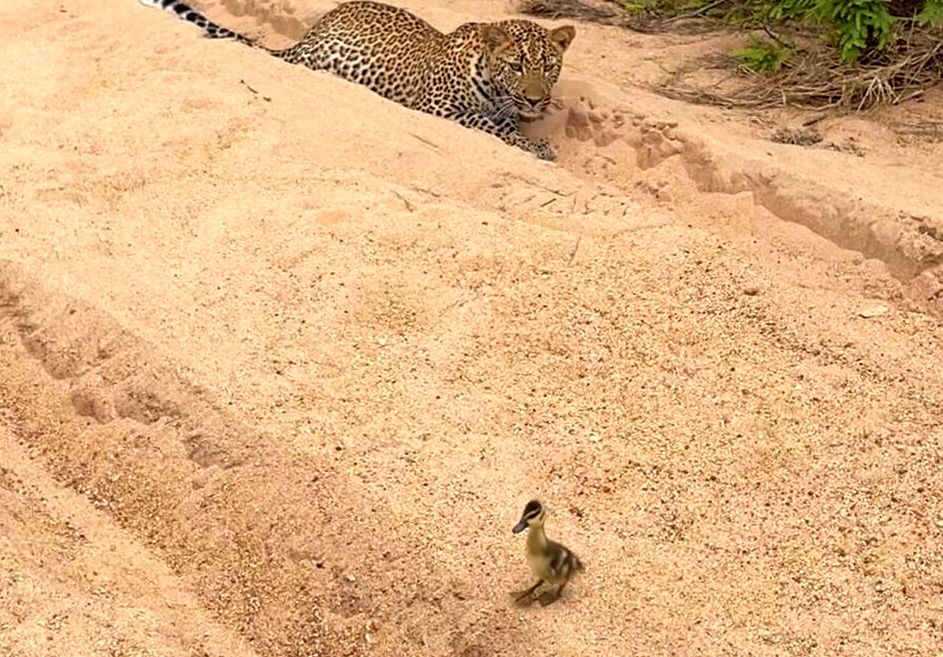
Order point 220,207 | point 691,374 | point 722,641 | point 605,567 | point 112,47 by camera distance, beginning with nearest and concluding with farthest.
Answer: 1. point 722,641
2. point 605,567
3. point 691,374
4. point 220,207
5. point 112,47

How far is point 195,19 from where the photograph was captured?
1000cm

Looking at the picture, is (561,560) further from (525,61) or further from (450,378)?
(525,61)

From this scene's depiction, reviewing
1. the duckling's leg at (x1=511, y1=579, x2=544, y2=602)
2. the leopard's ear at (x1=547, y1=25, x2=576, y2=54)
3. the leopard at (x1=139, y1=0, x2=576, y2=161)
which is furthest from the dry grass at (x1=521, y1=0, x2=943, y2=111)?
the duckling's leg at (x1=511, y1=579, x2=544, y2=602)

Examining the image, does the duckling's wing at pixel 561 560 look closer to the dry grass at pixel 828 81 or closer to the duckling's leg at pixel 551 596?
the duckling's leg at pixel 551 596

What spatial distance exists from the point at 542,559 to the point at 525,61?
4772mm

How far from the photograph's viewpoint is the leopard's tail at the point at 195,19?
9.79 meters

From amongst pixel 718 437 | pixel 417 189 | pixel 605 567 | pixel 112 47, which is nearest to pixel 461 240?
pixel 417 189

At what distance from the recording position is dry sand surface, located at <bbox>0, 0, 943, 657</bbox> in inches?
182

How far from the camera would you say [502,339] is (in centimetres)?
599

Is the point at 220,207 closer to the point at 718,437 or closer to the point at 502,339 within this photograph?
the point at 502,339

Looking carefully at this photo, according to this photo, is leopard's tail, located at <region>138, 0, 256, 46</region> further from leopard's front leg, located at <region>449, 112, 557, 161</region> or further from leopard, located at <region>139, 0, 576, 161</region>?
leopard's front leg, located at <region>449, 112, 557, 161</region>

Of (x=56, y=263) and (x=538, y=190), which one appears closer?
(x=56, y=263)

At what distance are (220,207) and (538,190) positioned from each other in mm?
1643

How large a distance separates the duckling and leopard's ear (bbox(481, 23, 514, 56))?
4.81 meters
